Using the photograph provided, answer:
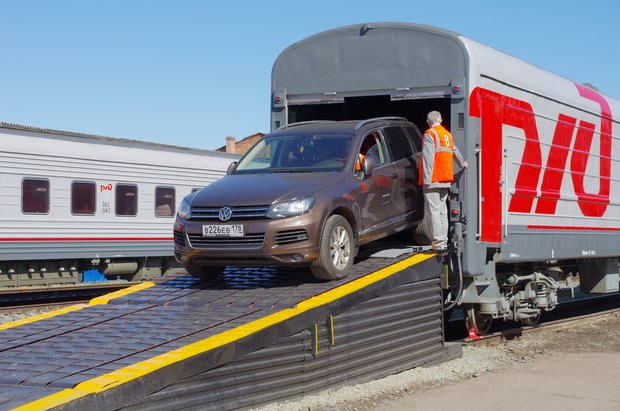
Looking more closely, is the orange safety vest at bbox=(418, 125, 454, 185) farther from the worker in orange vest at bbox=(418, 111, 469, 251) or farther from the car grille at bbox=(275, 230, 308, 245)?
the car grille at bbox=(275, 230, 308, 245)

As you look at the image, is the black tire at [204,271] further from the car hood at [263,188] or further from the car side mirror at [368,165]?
the car side mirror at [368,165]

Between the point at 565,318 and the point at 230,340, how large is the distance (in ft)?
34.5

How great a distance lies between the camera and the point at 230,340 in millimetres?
6637

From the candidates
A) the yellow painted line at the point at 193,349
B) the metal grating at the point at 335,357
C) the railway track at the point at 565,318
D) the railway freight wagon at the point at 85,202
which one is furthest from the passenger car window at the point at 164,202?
the yellow painted line at the point at 193,349

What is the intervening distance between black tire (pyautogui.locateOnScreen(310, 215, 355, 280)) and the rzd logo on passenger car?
245 centimetres

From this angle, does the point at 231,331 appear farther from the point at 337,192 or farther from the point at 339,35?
Answer: the point at 339,35

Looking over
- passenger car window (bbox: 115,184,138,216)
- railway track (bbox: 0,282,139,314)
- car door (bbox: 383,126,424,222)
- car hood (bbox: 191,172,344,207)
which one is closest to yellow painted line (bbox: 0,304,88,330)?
car hood (bbox: 191,172,344,207)

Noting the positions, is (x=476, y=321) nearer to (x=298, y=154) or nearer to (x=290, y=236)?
(x=298, y=154)

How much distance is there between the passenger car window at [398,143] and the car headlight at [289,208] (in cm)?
225

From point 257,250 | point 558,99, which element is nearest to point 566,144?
point 558,99

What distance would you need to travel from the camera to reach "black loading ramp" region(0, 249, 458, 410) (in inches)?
234

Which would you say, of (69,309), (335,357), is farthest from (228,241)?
(69,309)

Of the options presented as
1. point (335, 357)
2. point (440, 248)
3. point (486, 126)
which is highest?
point (486, 126)

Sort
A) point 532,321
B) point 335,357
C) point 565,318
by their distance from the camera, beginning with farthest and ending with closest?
point 565,318, point 532,321, point 335,357
